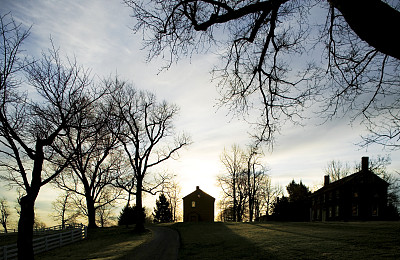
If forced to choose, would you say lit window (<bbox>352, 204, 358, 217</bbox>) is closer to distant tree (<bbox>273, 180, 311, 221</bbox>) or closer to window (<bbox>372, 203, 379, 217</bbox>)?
window (<bbox>372, 203, 379, 217</bbox>)

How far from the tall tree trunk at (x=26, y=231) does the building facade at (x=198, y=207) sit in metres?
57.1

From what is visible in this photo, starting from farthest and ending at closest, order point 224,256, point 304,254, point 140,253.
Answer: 1. point 140,253
2. point 224,256
3. point 304,254

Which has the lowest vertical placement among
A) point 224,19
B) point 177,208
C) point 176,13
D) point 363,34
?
point 177,208

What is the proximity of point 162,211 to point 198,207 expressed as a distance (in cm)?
1311

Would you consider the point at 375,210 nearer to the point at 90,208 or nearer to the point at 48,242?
the point at 90,208

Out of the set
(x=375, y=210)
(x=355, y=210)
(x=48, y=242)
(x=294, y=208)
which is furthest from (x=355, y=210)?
(x=48, y=242)

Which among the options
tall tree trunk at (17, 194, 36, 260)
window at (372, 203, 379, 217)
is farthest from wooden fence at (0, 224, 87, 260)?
window at (372, 203, 379, 217)

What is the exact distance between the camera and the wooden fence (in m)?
17.8

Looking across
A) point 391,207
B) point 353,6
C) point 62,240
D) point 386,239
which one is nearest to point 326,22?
point 353,6

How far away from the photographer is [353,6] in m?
4.05

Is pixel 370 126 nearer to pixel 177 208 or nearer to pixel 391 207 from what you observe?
pixel 391 207

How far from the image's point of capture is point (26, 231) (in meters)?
11.1

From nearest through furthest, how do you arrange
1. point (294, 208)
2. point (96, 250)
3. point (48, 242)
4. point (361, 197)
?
point (96, 250) < point (48, 242) < point (361, 197) < point (294, 208)

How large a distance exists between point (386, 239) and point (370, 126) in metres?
11.6
